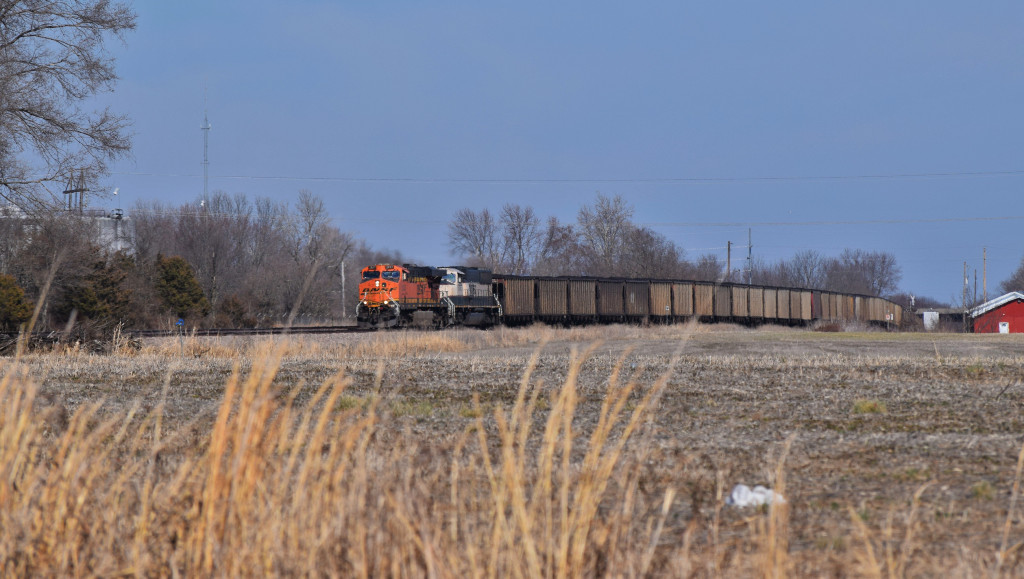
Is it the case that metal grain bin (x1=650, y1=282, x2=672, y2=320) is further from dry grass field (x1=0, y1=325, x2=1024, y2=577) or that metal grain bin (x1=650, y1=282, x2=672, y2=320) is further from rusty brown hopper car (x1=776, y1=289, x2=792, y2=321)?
dry grass field (x1=0, y1=325, x2=1024, y2=577)

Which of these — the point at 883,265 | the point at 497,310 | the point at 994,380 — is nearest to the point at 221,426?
the point at 994,380

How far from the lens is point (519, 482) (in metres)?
3.78

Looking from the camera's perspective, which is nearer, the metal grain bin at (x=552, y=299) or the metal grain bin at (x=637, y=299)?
the metal grain bin at (x=552, y=299)

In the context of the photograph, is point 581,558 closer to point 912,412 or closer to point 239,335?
point 912,412

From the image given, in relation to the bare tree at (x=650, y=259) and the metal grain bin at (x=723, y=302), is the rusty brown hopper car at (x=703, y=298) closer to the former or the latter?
the metal grain bin at (x=723, y=302)

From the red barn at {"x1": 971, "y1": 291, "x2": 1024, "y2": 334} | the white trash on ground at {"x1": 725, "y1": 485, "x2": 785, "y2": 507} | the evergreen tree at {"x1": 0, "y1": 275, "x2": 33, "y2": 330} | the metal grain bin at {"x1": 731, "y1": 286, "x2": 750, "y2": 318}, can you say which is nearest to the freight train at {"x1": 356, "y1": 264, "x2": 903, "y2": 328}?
the metal grain bin at {"x1": 731, "y1": 286, "x2": 750, "y2": 318}

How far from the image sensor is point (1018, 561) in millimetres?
3900

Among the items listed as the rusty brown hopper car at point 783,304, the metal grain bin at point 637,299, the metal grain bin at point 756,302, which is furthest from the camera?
the rusty brown hopper car at point 783,304

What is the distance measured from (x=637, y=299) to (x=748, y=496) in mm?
40420

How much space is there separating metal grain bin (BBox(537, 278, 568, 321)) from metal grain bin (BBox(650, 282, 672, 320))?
5.42m

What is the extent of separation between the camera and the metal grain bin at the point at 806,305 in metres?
52.8

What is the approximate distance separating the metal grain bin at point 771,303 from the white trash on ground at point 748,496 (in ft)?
153

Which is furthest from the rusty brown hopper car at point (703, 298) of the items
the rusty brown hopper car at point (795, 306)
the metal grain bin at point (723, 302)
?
the rusty brown hopper car at point (795, 306)

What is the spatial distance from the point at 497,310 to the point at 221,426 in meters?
35.7
